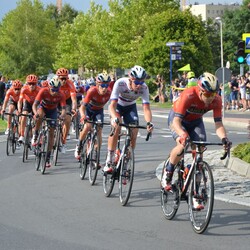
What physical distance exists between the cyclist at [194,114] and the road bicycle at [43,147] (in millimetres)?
5641

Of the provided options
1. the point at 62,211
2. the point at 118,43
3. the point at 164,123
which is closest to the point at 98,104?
the point at 62,211

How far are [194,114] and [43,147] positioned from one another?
6.22 meters

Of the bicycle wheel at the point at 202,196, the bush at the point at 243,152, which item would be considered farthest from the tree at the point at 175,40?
the bicycle wheel at the point at 202,196

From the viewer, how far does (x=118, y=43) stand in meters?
65.0

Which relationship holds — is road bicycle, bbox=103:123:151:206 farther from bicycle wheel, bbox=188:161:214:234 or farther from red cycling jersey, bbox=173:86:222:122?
bicycle wheel, bbox=188:161:214:234

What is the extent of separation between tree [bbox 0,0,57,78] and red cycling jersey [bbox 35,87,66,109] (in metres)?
90.8

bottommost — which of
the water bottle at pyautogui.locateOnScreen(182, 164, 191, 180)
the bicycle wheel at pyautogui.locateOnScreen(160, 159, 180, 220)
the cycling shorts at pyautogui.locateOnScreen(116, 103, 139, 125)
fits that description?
the bicycle wheel at pyautogui.locateOnScreen(160, 159, 180, 220)

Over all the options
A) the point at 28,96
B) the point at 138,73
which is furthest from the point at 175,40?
the point at 138,73

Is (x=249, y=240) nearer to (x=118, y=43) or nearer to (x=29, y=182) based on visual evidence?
(x=29, y=182)

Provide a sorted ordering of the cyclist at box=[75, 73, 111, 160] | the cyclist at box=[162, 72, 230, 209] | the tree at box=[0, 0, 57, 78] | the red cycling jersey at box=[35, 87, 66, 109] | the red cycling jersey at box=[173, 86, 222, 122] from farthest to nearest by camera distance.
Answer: the tree at box=[0, 0, 57, 78] → the red cycling jersey at box=[35, 87, 66, 109] → the cyclist at box=[75, 73, 111, 160] → the red cycling jersey at box=[173, 86, 222, 122] → the cyclist at box=[162, 72, 230, 209]

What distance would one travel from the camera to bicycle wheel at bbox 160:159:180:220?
377 inches

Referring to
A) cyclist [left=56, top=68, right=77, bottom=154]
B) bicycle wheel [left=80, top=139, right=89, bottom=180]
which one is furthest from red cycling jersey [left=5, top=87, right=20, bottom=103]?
bicycle wheel [left=80, top=139, right=89, bottom=180]

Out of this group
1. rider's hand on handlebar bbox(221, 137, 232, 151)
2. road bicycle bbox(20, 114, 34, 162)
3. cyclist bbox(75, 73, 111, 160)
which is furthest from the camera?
road bicycle bbox(20, 114, 34, 162)

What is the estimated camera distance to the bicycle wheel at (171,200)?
958cm
